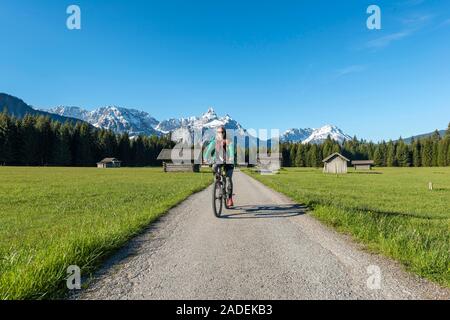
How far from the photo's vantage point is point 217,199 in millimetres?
10570

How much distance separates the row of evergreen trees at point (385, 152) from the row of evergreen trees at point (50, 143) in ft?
305

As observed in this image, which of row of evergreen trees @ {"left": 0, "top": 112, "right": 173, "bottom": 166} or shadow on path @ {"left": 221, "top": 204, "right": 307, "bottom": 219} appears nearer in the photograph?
shadow on path @ {"left": 221, "top": 204, "right": 307, "bottom": 219}

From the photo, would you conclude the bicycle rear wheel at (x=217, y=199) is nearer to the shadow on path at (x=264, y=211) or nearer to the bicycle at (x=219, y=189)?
the bicycle at (x=219, y=189)

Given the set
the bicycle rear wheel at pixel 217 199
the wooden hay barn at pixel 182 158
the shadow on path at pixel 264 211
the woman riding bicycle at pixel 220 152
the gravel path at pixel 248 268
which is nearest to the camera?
the gravel path at pixel 248 268

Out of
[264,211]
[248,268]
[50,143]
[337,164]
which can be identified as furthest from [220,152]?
[50,143]

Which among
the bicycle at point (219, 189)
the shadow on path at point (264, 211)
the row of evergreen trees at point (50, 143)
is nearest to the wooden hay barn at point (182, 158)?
the row of evergreen trees at point (50, 143)

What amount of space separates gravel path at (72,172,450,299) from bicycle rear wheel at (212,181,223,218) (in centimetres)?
176

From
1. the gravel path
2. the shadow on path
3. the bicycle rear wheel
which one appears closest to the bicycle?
the bicycle rear wheel

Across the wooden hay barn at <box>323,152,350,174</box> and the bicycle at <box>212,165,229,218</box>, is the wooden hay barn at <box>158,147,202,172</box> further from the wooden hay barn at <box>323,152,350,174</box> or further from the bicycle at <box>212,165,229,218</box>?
the bicycle at <box>212,165,229,218</box>

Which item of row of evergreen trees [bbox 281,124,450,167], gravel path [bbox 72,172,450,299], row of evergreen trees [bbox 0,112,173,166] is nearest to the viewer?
gravel path [bbox 72,172,450,299]

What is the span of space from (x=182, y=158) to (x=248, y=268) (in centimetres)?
8281

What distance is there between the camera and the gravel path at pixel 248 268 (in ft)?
13.3

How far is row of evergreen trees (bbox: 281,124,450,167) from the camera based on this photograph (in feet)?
436
